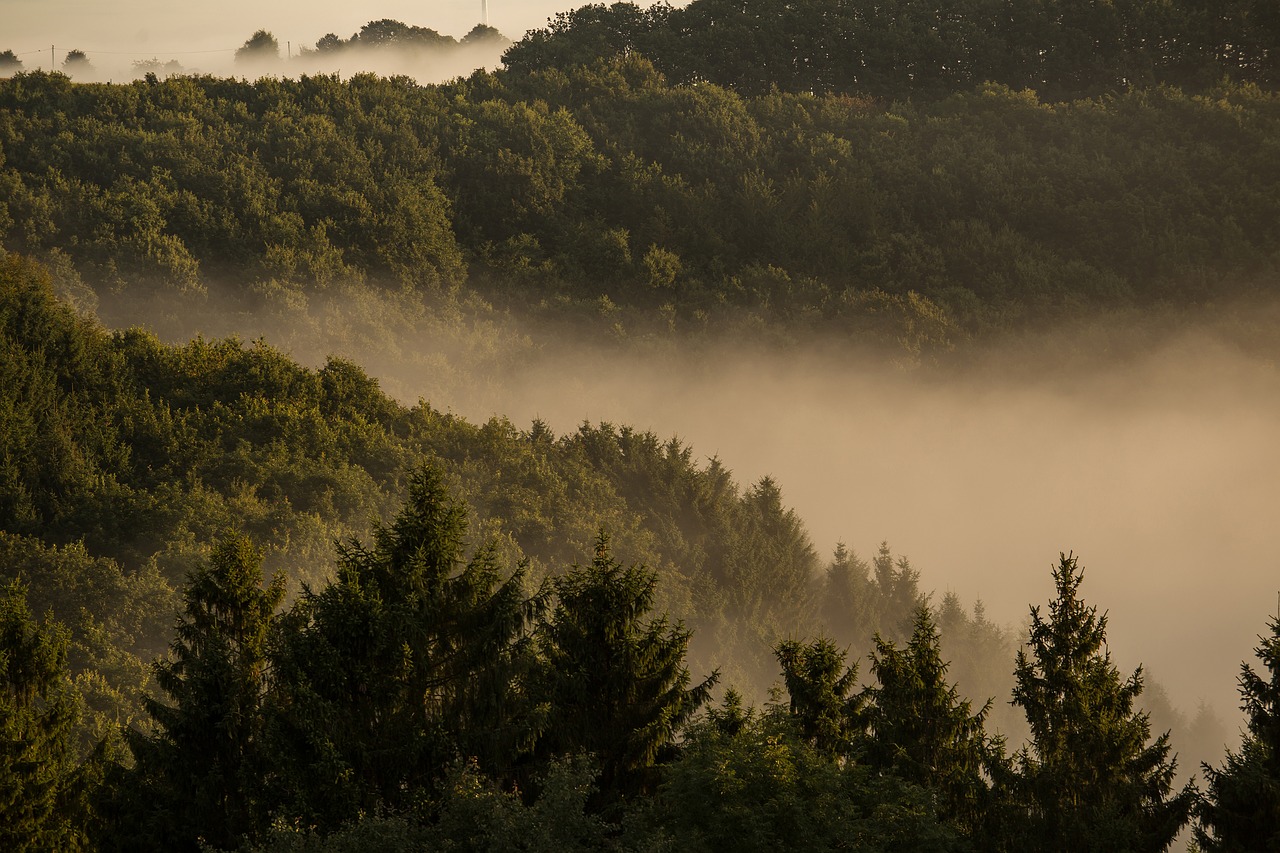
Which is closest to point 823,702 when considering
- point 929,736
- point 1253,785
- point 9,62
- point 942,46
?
point 929,736

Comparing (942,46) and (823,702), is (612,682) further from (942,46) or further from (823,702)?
(942,46)

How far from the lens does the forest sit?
22938mm

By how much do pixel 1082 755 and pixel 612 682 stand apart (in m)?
8.05

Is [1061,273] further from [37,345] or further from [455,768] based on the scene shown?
[455,768]

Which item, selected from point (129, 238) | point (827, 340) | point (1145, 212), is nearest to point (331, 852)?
point (129, 238)

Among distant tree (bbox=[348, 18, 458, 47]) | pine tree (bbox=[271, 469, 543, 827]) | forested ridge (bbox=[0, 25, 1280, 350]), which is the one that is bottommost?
pine tree (bbox=[271, 469, 543, 827])

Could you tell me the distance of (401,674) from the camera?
2336 cm

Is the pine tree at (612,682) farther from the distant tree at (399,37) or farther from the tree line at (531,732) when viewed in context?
the distant tree at (399,37)

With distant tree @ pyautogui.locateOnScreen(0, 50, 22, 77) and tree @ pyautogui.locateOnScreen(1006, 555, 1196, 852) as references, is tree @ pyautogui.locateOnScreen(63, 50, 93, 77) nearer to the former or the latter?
distant tree @ pyautogui.locateOnScreen(0, 50, 22, 77)

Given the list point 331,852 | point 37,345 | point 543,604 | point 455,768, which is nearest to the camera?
point 331,852

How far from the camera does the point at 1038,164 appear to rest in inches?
4793

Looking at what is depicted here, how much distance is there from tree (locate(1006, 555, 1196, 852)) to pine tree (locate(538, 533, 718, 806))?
5.91 metres

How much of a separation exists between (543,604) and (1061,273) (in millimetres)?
99514

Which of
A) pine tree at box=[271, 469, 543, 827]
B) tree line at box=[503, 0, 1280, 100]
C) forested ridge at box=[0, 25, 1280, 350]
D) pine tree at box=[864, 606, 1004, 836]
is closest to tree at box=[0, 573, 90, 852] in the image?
pine tree at box=[271, 469, 543, 827]
